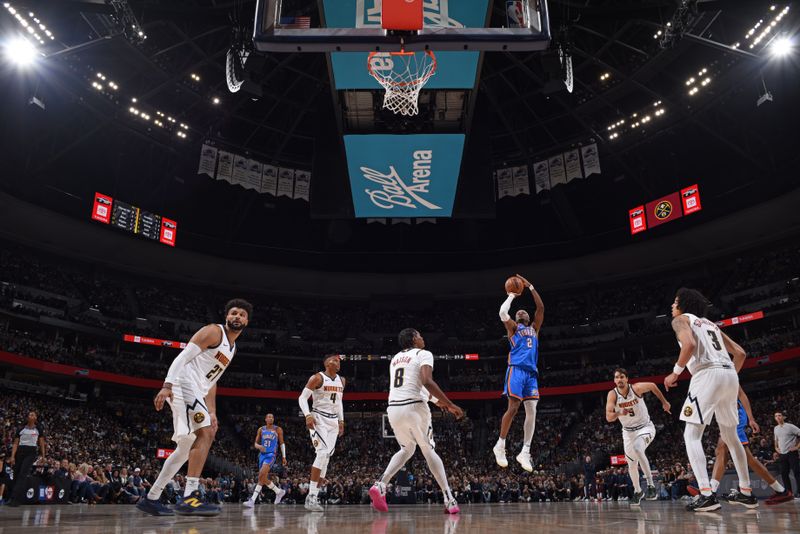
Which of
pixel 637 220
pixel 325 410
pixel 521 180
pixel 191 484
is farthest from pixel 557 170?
pixel 191 484

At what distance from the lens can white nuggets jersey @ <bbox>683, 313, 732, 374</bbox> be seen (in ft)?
21.7

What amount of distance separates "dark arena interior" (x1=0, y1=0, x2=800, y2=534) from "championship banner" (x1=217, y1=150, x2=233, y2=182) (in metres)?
0.16

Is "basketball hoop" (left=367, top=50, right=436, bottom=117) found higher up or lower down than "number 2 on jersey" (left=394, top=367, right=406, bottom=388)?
higher up

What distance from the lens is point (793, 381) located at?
31.1m

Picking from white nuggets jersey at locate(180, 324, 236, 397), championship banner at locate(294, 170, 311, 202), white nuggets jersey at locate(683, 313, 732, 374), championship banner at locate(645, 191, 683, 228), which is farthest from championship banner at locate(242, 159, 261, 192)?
white nuggets jersey at locate(683, 313, 732, 374)

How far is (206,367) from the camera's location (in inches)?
273

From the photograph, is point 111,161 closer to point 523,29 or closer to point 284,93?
point 284,93

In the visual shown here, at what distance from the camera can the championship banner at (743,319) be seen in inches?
1252

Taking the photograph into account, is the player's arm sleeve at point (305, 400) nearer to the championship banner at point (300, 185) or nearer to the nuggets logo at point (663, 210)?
the championship banner at point (300, 185)

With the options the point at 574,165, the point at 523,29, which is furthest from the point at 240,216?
the point at 523,29

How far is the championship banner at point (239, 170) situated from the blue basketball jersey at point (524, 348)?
23703mm

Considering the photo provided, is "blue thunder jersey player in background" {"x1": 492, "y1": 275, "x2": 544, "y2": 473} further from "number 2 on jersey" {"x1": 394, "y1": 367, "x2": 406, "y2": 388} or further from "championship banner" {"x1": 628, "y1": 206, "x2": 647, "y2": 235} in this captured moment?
"championship banner" {"x1": 628, "y1": 206, "x2": 647, "y2": 235}

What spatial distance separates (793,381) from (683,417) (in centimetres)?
3056

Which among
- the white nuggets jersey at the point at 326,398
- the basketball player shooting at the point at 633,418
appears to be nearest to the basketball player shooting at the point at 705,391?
the basketball player shooting at the point at 633,418
